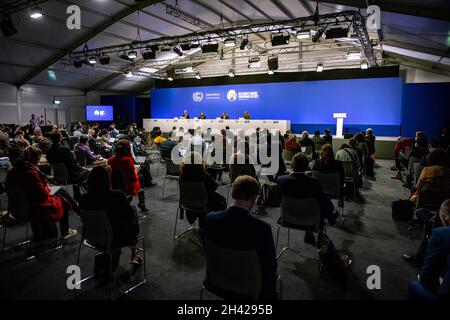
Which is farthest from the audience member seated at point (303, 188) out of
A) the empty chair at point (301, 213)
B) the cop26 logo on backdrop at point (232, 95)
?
the cop26 logo on backdrop at point (232, 95)

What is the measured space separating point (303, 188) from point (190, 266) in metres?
1.44

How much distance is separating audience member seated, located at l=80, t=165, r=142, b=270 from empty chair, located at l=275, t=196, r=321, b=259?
5.12 ft

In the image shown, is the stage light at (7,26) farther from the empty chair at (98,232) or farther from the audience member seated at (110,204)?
the empty chair at (98,232)

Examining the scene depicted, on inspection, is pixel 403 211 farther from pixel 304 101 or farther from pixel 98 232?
pixel 304 101

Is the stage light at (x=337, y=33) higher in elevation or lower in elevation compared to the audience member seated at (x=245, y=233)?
higher

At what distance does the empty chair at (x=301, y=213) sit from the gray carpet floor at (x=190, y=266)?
1.52 feet

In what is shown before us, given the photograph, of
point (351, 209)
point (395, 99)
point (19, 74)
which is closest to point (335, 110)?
point (395, 99)

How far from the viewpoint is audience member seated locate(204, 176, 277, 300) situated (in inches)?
69.4

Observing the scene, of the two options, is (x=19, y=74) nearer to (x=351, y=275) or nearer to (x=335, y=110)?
(x=335, y=110)

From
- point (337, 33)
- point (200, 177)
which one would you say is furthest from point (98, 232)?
point (337, 33)

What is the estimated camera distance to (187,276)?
301cm

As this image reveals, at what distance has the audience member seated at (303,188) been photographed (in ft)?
9.88

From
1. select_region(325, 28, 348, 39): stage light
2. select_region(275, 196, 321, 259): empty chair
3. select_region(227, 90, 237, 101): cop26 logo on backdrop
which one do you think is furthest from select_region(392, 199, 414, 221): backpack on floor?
select_region(227, 90, 237, 101): cop26 logo on backdrop
